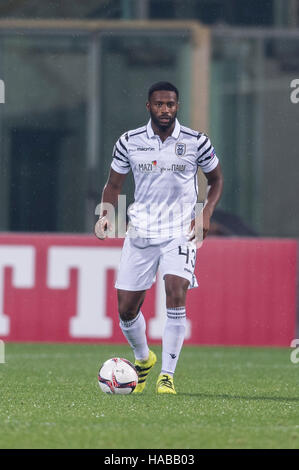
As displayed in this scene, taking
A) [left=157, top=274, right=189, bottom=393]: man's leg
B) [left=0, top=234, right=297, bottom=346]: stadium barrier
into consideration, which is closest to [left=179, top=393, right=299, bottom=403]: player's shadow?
[left=157, top=274, right=189, bottom=393]: man's leg

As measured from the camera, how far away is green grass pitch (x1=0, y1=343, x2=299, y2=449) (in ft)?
20.1

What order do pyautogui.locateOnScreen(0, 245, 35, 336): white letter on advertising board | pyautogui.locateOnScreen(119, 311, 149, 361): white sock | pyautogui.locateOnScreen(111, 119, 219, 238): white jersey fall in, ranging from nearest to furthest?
pyautogui.locateOnScreen(111, 119, 219, 238): white jersey → pyautogui.locateOnScreen(119, 311, 149, 361): white sock → pyautogui.locateOnScreen(0, 245, 35, 336): white letter on advertising board

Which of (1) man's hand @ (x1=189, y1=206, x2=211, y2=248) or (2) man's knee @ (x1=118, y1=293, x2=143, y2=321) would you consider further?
(2) man's knee @ (x1=118, y1=293, x2=143, y2=321)

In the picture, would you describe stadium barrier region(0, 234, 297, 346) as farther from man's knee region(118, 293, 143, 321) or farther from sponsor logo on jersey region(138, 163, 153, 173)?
sponsor logo on jersey region(138, 163, 153, 173)

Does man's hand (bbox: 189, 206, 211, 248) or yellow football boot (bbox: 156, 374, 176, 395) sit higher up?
man's hand (bbox: 189, 206, 211, 248)

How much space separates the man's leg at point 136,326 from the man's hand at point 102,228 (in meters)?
0.46

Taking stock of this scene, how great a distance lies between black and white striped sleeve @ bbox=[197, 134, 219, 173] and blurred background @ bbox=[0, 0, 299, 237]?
842 centimetres

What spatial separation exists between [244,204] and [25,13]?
436cm

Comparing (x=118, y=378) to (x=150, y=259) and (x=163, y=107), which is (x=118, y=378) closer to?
(x=150, y=259)

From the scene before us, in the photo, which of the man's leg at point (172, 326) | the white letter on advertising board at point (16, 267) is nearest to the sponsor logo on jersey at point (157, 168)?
the man's leg at point (172, 326)

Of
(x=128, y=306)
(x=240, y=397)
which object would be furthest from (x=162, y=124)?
(x=240, y=397)

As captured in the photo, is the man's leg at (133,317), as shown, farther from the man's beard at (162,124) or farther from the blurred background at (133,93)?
the blurred background at (133,93)

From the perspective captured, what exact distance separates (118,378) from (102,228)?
1077 millimetres

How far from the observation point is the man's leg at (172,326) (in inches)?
332
